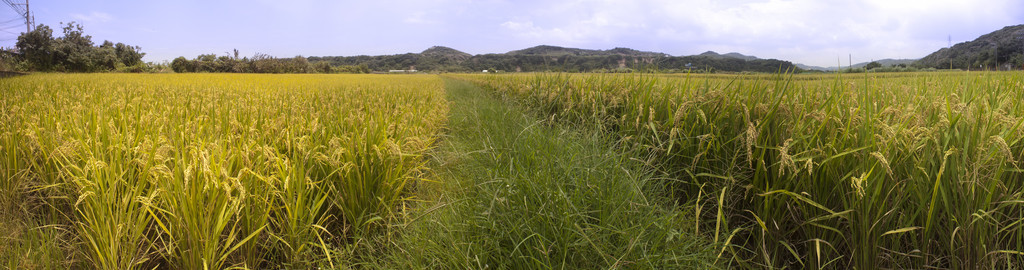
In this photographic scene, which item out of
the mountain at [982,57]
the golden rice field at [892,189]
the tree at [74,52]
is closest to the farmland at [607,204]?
the golden rice field at [892,189]

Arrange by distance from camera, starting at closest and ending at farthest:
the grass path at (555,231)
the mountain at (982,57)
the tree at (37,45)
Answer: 1. the grass path at (555,231)
2. the mountain at (982,57)
3. the tree at (37,45)

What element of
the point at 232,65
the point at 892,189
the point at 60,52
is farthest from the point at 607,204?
the point at 232,65

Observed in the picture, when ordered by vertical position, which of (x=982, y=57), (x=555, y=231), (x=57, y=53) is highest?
(x=57, y=53)

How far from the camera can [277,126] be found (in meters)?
2.73

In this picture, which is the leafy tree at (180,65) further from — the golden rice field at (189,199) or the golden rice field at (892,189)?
the golden rice field at (892,189)

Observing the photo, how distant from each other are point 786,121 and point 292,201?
2.40 m

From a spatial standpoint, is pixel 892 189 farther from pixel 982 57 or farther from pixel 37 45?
pixel 37 45

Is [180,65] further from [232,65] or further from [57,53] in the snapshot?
[57,53]

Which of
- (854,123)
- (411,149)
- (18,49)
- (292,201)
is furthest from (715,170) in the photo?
(18,49)

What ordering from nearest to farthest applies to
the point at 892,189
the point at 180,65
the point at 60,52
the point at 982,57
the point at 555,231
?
the point at 892,189 → the point at 555,231 → the point at 982,57 → the point at 60,52 → the point at 180,65

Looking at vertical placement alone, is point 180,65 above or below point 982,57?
above

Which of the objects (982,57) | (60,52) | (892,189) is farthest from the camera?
(60,52)

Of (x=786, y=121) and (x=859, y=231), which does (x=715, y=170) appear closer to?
(x=786, y=121)

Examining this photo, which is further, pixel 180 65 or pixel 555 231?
pixel 180 65
